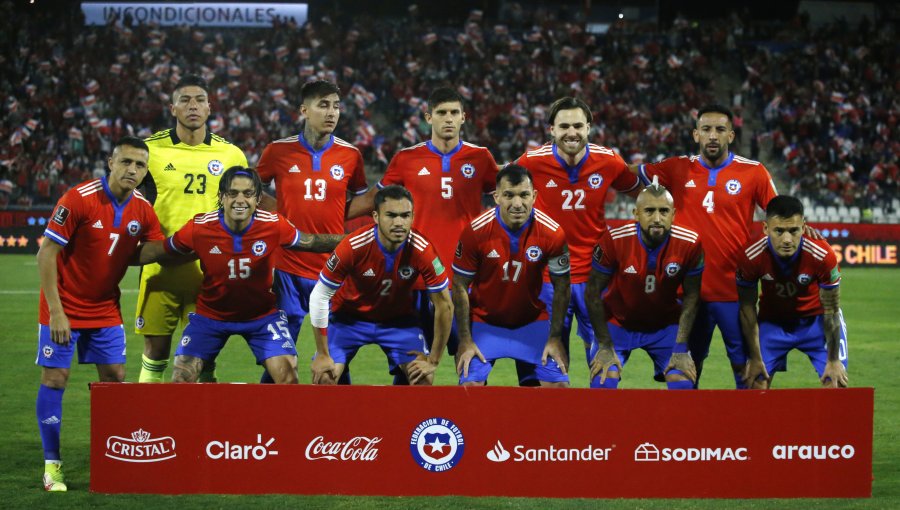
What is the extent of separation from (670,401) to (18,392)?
6.08 metres

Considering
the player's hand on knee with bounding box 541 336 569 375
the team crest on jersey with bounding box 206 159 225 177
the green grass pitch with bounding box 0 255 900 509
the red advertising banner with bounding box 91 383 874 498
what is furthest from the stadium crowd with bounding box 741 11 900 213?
the red advertising banner with bounding box 91 383 874 498

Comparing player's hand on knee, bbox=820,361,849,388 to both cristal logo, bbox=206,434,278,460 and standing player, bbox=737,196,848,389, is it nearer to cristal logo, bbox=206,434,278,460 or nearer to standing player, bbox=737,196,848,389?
standing player, bbox=737,196,848,389

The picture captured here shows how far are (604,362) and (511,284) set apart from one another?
752 millimetres

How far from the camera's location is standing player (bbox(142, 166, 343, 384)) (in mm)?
6496

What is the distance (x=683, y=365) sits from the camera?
648 centimetres

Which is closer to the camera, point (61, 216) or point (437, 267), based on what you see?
point (61, 216)

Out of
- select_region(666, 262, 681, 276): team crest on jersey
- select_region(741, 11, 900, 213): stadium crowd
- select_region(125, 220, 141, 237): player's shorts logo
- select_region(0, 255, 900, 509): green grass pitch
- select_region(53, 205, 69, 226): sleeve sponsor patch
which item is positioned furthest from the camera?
select_region(741, 11, 900, 213): stadium crowd

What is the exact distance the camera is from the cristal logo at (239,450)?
564 cm

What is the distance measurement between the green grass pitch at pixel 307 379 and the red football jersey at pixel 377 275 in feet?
4.58

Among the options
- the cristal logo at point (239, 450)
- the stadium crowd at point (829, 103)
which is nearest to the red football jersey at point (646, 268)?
the cristal logo at point (239, 450)

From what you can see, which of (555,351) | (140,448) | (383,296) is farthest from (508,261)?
(140,448)

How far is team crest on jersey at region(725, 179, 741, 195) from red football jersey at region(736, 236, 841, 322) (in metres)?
0.50

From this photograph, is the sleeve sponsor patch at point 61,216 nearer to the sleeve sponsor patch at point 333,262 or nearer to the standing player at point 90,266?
the standing player at point 90,266

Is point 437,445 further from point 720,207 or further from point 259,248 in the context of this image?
point 720,207
